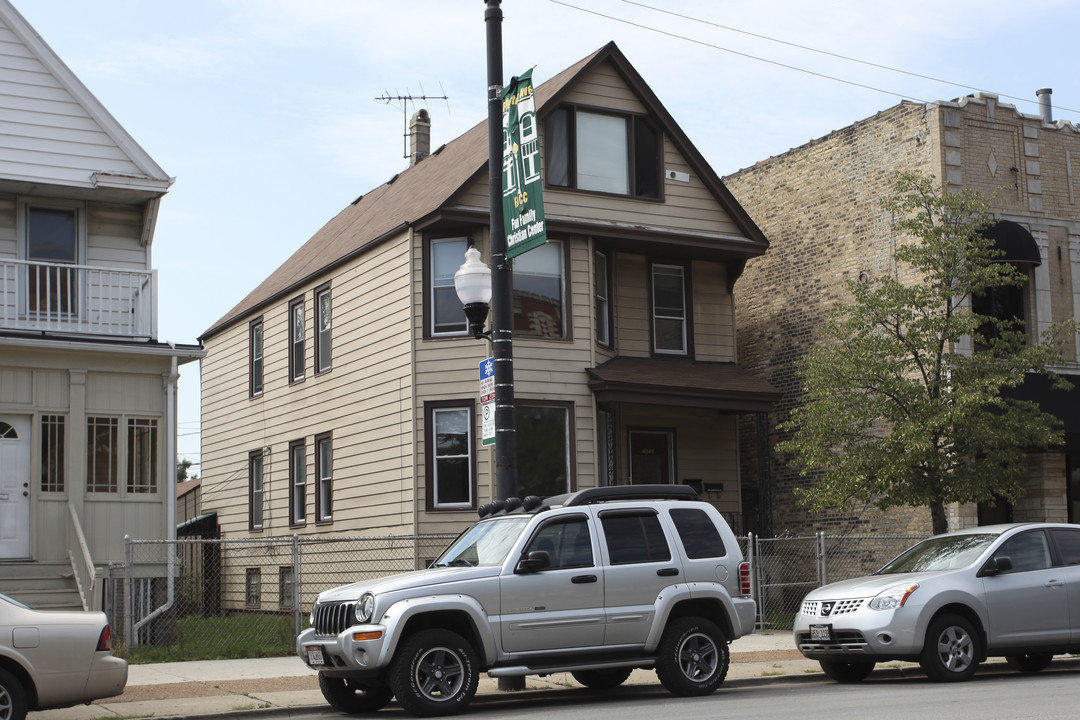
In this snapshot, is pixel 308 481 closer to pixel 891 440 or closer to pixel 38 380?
pixel 38 380

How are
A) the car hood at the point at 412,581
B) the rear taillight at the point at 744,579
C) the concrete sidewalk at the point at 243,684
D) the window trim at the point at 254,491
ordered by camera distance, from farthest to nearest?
the window trim at the point at 254,491 → the rear taillight at the point at 744,579 → the concrete sidewalk at the point at 243,684 → the car hood at the point at 412,581

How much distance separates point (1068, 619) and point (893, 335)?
6.58 meters

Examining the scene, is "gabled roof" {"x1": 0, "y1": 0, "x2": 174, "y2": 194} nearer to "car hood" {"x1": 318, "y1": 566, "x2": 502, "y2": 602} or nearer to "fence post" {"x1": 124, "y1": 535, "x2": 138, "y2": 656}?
"fence post" {"x1": 124, "y1": 535, "x2": 138, "y2": 656}

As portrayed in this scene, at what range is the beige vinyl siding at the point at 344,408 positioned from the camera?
21266 millimetres

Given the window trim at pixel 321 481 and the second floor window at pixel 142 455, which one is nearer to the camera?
the second floor window at pixel 142 455

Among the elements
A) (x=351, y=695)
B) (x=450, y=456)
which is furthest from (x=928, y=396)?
(x=351, y=695)

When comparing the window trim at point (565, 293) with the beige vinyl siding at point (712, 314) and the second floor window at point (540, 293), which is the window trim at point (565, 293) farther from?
the beige vinyl siding at point (712, 314)

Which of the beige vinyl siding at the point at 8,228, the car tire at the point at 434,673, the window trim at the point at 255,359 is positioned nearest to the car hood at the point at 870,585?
the car tire at the point at 434,673

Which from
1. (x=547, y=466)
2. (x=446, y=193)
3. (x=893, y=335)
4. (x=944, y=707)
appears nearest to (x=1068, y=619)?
(x=944, y=707)

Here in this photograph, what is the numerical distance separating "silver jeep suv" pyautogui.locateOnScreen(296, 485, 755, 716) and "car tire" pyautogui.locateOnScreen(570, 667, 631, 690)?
0.08 ft

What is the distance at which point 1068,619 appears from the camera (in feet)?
43.0

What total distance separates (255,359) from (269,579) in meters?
5.09

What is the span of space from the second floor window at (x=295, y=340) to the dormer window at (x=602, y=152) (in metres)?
6.92

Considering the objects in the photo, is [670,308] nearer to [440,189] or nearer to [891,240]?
[891,240]
